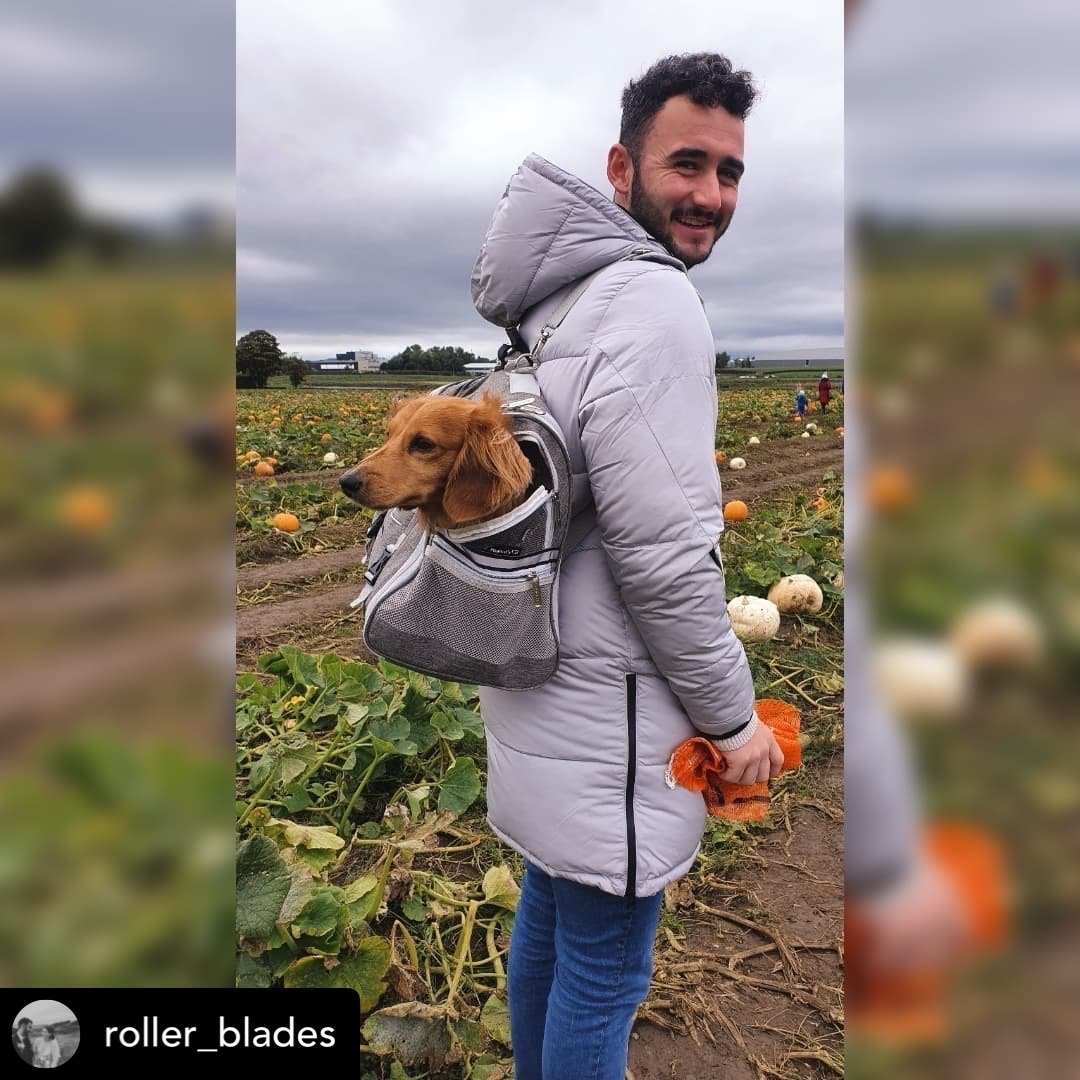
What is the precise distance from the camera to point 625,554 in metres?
1.08

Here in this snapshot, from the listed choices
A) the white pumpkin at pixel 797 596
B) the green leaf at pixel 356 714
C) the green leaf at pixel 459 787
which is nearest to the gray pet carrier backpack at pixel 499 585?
the green leaf at pixel 459 787

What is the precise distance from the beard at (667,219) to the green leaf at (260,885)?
1398 mm

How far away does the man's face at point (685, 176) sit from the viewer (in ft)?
3.99

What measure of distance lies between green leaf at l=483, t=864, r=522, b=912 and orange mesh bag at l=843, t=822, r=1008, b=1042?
205 centimetres

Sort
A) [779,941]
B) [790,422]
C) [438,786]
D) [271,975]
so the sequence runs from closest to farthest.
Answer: [271,975]
[779,941]
[438,786]
[790,422]

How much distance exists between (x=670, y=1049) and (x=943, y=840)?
79.0 inches

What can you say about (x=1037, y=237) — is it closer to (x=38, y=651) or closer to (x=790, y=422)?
(x=38, y=651)

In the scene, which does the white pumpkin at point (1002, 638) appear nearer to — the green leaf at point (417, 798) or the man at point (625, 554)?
the man at point (625, 554)

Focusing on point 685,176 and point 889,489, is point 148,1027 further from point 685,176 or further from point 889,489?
point 685,176

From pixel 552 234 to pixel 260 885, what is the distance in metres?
1.41

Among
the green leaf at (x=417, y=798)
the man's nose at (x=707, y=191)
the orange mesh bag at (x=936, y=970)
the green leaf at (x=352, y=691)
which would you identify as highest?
the man's nose at (x=707, y=191)

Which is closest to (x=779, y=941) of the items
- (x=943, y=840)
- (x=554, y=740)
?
(x=554, y=740)

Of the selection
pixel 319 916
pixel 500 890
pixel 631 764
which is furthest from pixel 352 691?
pixel 631 764

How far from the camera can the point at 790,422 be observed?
1708 cm
